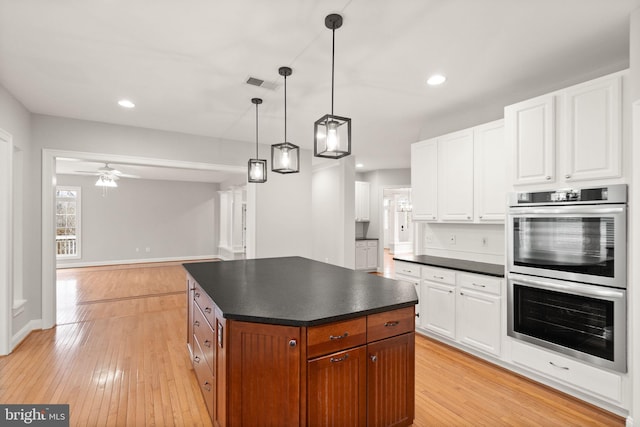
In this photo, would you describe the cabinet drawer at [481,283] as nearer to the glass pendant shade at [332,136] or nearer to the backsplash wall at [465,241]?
the backsplash wall at [465,241]

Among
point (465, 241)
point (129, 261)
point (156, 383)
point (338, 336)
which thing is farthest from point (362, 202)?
point (129, 261)

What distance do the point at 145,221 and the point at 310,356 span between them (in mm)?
9545

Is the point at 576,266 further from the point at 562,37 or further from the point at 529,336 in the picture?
the point at 562,37

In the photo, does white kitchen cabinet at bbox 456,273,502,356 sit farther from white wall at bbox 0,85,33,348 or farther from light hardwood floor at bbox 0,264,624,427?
white wall at bbox 0,85,33,348

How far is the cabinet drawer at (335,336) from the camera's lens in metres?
1.57

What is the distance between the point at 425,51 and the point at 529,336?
2499 mm

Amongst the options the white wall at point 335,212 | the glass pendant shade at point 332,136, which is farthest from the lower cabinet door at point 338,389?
the white wall at point 335,212

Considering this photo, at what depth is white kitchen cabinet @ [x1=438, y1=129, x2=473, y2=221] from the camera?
11.3 feet

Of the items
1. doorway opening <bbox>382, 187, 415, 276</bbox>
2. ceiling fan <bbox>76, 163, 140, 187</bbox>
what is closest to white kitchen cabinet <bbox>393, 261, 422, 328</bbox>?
ceiling fan <bbox>76, 163, 140, 187</bbox>

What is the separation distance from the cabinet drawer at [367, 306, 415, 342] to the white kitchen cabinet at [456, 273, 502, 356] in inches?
56.5

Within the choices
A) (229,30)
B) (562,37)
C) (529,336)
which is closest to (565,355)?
(529,336)

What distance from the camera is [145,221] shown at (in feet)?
31.3

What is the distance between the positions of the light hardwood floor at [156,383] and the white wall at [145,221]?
534 centimetres
